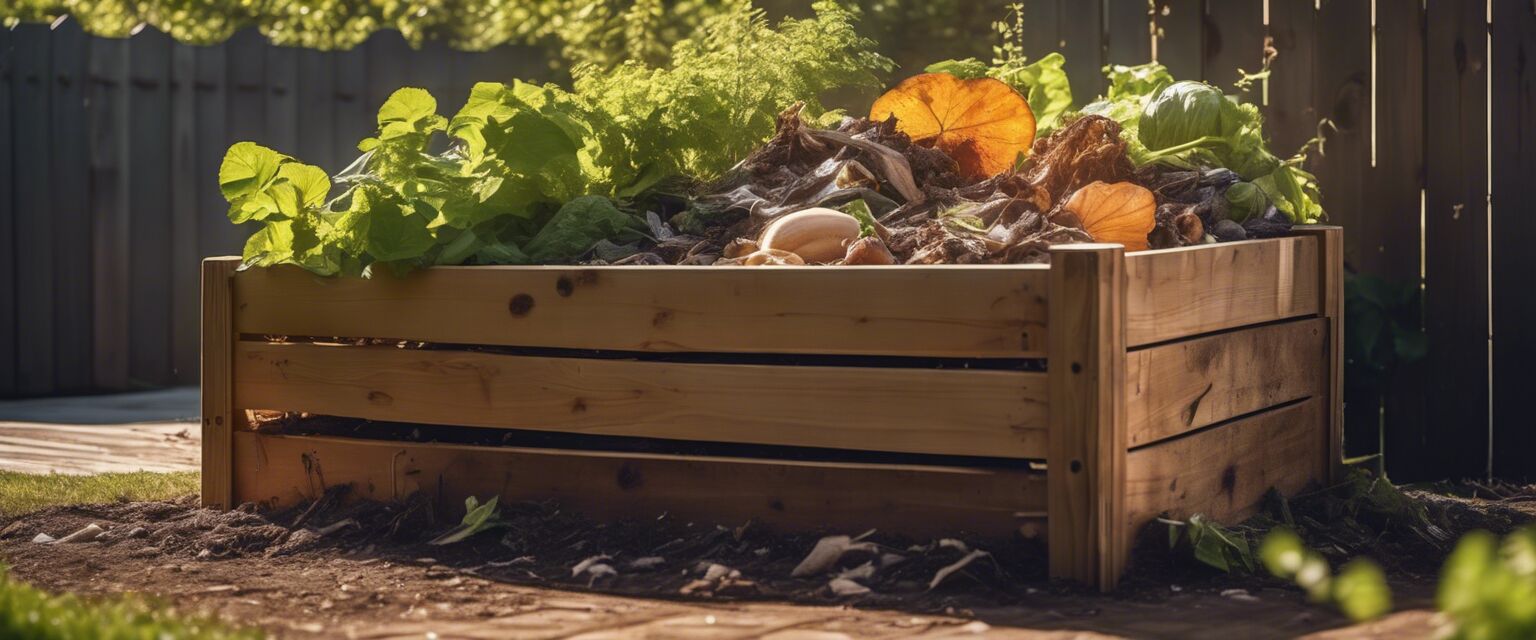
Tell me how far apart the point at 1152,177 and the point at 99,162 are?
568cm

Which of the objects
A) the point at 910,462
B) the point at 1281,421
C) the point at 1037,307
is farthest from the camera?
the point at 1281,421

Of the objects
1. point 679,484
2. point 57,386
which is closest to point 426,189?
point 679,484

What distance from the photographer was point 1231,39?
5551 millimetres

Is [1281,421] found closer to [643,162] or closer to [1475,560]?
[643,162]

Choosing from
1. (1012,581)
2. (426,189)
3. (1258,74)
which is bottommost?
(1012,581)

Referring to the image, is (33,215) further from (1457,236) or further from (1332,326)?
(1457,236)

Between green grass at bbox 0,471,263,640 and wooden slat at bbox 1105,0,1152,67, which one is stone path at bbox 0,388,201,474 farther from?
wooden slat at bbox 1105,0,1152,67

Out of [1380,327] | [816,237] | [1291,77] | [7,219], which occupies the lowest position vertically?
[1380,327]

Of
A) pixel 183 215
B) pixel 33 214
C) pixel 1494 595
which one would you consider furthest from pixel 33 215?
pixel 1494 595

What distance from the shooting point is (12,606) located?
2.54 meters

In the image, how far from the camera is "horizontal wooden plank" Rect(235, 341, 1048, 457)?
3277 mm

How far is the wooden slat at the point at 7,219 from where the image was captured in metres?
7.42

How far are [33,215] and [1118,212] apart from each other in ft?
18.8

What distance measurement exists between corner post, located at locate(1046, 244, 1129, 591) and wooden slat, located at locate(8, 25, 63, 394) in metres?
5.91
